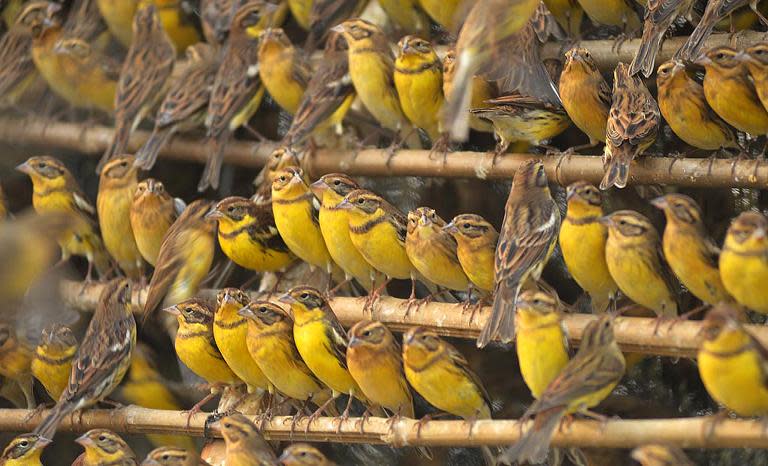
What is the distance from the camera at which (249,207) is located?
8016 millimetres

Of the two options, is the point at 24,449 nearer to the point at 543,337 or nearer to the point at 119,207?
the point at 119,207

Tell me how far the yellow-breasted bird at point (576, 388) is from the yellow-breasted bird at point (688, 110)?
1268 mm

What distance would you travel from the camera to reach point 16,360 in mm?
8391

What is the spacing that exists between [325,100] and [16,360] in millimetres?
2260

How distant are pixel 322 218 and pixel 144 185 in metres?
1.41

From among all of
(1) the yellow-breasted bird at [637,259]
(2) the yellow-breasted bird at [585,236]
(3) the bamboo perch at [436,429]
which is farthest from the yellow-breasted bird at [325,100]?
(1) the yellow-breasted bird at [637,259]

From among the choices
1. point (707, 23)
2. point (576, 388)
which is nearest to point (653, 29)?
point (707, 23)

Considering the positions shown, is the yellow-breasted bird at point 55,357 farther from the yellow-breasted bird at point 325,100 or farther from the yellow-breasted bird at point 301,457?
the yellow-breasted bird at point 301,457

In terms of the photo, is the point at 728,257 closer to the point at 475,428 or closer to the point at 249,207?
the point at 475,428

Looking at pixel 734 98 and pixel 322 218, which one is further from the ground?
pixel 734 98

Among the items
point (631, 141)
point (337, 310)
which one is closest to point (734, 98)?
point (631, 141)

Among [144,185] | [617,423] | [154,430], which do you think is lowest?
[154,430]

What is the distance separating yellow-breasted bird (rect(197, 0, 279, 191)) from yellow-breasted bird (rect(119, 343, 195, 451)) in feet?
3.59

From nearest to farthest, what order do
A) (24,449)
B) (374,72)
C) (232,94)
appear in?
(24,449) < (374,72) < (232,94)
